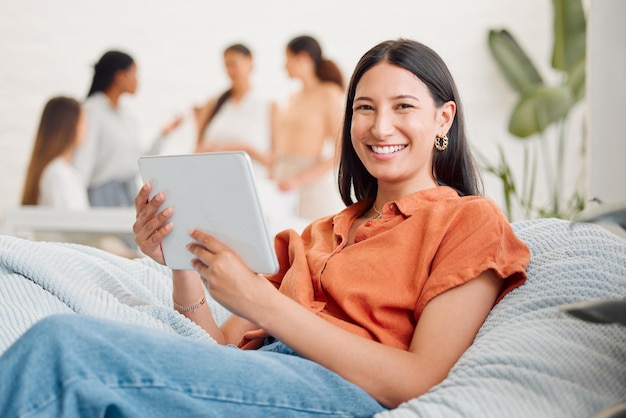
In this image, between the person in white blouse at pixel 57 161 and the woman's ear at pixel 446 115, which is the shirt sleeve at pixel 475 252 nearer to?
the woman's ear at pixel 446 115

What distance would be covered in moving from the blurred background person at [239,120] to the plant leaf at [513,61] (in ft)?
5.05

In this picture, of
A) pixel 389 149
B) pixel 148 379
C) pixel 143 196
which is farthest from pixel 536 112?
pixel 148 379

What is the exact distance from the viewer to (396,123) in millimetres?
→ 1416

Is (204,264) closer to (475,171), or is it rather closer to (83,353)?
(83,353)

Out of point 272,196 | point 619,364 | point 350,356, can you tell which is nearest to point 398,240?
point 350,356

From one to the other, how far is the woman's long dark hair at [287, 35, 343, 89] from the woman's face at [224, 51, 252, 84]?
23.9 inches

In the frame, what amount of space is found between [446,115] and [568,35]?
3.20 m

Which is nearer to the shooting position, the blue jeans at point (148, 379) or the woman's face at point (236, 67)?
the blue jeans at point (148, 379)

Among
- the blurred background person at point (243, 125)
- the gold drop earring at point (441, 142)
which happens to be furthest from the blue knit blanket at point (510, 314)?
the blurred background person at point (243, 125)

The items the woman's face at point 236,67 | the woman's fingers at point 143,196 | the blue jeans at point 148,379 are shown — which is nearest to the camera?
the blue jeans at point 148,379

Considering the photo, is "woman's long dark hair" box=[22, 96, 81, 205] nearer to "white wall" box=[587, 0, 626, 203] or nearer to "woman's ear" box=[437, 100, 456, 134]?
"white wall" box=[587, 0, 626, 203]

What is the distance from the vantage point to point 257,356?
1117 mm

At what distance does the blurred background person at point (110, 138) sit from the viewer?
4.52 m

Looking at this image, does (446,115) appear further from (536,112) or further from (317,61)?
(536,112)
